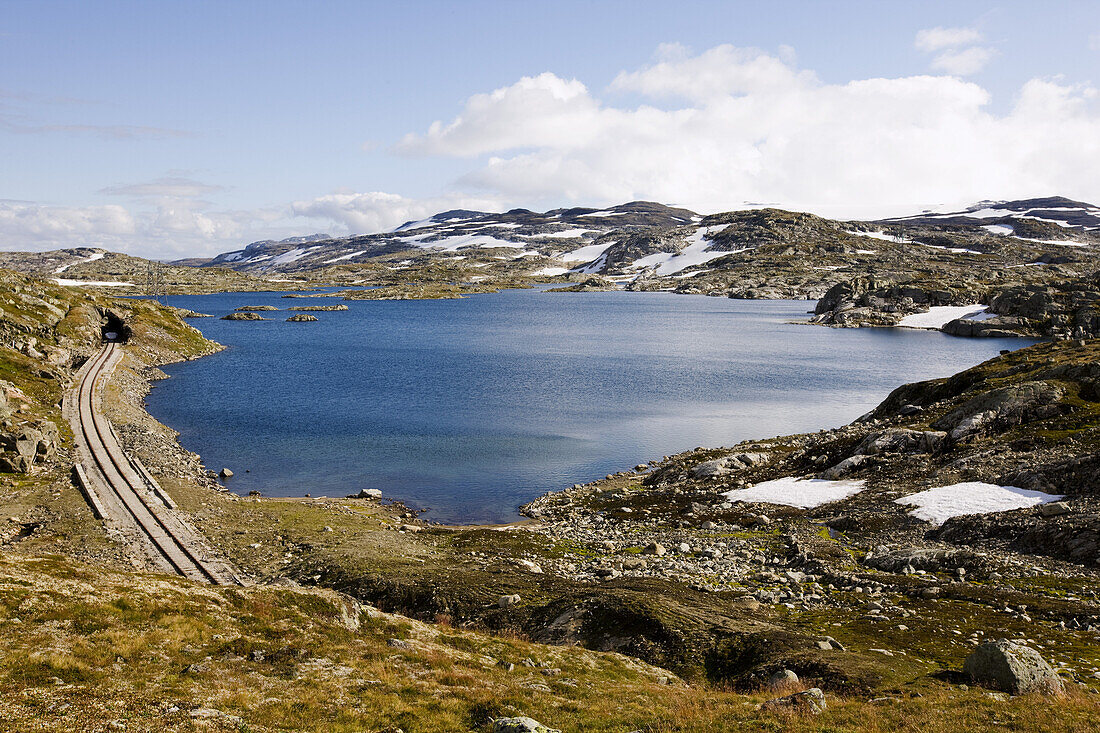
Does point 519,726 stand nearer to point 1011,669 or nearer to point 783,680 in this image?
point 783,680

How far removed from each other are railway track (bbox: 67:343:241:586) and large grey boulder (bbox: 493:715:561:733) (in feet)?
66.1

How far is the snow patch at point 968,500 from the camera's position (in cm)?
3350

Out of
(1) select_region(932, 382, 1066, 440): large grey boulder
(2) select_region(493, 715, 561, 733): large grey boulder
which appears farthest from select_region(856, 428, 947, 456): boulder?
(2) select_region(493, 715, 561, 733): large grey boulder

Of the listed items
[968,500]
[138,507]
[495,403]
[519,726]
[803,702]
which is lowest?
[138,507]

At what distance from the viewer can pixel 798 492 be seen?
43062mm

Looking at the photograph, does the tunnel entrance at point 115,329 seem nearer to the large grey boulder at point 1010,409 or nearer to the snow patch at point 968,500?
the snow patch at point 968,500

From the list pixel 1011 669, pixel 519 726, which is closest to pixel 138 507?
pixel 519 726

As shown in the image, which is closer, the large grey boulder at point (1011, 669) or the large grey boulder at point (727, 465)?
the large grey boulder at point (1011, 669)

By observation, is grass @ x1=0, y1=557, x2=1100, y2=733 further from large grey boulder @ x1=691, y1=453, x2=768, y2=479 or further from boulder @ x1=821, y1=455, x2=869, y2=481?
large grey boulder @ x1=691, y1=453, x2=768, y2=479

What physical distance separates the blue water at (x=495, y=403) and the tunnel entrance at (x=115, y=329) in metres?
15.6

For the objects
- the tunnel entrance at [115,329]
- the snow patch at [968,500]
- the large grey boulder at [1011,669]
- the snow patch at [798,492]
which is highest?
the tunnel entrance at [115,329]

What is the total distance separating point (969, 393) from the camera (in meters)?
52.0

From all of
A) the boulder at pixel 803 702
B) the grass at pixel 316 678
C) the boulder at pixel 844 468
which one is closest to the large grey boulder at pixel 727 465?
the boulder at pixel 844 468

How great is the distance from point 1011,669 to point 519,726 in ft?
42.7
